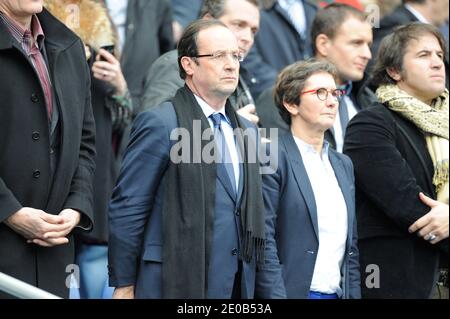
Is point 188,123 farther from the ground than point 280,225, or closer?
farther from the ground

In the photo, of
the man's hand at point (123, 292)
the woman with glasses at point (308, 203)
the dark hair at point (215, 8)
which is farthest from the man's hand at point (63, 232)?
the dark hair at point (215, 8)

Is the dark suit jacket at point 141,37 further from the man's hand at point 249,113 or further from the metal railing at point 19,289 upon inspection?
the metal railing at point 19,289

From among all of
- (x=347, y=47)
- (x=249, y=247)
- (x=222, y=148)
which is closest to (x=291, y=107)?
(x=222, y=148)

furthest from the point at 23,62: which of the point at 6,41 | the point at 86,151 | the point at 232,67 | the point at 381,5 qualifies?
the point at 381,5

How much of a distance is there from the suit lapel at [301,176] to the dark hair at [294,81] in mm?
262

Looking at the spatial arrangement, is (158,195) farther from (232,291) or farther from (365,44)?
(365,44)

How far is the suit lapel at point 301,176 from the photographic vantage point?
238 inches

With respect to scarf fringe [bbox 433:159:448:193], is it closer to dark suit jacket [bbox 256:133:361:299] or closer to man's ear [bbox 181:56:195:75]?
dark suit jacket [bbox 256:133:361:299]

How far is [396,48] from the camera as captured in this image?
23.2 ft

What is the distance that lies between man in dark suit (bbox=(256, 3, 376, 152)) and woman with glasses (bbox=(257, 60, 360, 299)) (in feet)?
3.59

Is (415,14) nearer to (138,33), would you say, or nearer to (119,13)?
(138,33)

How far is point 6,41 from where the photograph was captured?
17.9 feet

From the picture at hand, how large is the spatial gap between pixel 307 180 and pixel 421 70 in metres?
1.35

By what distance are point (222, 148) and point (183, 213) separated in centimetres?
51
